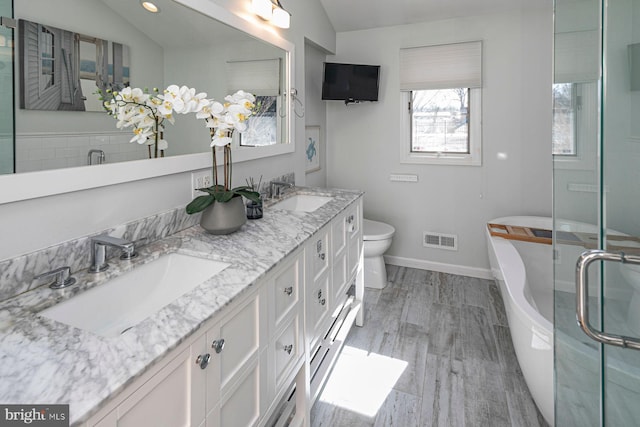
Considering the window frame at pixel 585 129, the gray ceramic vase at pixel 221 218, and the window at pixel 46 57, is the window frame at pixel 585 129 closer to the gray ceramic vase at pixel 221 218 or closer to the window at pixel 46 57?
the gray ceramic vase at pixel 221 218

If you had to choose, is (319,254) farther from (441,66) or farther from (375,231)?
(441,66)

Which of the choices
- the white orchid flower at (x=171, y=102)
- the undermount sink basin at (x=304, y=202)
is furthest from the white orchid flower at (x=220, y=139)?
the undermount sink basin at (x=304, y=202)

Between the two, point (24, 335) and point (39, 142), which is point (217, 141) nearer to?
point (39, 142)

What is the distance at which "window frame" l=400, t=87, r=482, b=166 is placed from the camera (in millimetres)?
3195

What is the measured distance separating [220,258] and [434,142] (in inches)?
106

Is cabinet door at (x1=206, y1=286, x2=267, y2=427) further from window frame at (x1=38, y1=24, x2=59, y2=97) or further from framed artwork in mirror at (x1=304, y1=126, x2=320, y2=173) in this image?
framed artwork in mirror at (x1=304, y1=126, x2=320, y2=173)

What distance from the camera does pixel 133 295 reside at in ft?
3.80

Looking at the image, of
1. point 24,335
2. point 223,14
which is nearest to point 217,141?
point 223,14

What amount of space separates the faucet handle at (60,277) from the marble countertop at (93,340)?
2 cm

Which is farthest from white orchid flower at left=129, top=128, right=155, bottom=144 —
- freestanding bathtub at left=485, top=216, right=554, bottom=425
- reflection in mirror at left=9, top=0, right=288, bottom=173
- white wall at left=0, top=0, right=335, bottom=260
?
freestanding bathtub at left=485, top=216, right=554, bottom=425

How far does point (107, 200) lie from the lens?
1243mm

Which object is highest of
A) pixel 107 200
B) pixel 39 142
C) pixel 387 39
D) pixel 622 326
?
pixel 387 39

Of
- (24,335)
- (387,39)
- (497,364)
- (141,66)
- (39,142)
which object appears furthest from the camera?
(387,39)

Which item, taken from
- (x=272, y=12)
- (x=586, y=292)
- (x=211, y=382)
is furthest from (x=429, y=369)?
(x=272, y=12)
